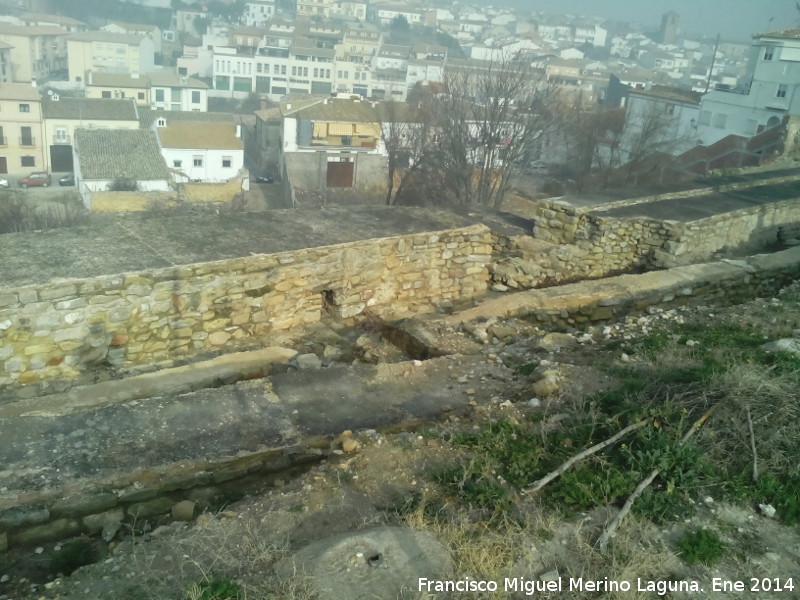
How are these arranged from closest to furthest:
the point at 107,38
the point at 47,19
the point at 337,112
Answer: the point at 337,112 → the point at 107,38 → the point at 47,19

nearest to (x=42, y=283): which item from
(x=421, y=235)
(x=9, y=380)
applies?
(x=9, y=380)

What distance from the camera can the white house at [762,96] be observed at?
32.0 metres

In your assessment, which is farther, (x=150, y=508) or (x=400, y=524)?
(x=150, y=508)

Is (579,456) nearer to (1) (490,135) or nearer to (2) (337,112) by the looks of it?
(1) (490,135)

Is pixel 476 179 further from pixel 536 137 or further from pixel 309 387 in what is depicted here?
pixel 309 387

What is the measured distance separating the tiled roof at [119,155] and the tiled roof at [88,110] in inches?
263

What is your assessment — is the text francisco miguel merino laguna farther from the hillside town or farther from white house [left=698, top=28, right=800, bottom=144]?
white house [left=698, top=28, right=800, bottom=144]

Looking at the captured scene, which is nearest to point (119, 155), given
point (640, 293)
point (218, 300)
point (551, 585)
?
point (218, 300)

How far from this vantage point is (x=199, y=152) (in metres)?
36.8

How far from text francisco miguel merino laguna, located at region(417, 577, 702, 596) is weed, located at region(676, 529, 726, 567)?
174mm

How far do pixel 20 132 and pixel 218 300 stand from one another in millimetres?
42352

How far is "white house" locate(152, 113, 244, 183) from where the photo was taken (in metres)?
36.3

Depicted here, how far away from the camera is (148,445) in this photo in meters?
4.25

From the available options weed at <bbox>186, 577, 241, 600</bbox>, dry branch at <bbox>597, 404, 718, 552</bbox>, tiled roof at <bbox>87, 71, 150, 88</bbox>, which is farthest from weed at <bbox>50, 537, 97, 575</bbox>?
tiled roof at <bbox>87, 71, 150, 88</bbox>
